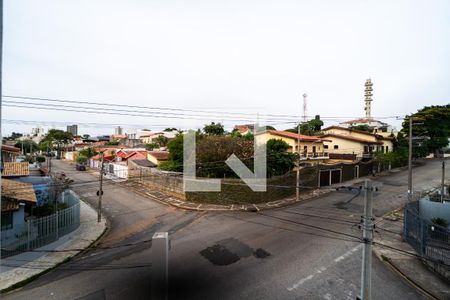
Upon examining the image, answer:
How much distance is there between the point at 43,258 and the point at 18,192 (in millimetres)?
3718

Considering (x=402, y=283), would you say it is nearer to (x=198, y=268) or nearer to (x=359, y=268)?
(x=359, y=268)

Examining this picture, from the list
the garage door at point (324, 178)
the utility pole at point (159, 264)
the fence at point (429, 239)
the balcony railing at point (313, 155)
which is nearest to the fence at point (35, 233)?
the utility pole at point (159, 264)

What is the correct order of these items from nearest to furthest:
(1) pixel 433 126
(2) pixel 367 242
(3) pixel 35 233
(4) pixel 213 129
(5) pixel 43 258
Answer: (2) pixel 367 242, (5) pixel 43 258, (3) pixel 35 233, (1) pixel 433 126, (4) pixel 213 129

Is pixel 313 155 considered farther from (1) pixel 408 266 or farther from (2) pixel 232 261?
(2) pixel 232 261

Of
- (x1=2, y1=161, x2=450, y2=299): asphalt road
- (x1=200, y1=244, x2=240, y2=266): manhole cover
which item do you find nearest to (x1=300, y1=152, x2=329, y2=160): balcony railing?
(x1=2, y1=161, x2=450, y2=299): asphalt road

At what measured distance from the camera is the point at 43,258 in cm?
1059

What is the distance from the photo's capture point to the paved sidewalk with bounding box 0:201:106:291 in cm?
921

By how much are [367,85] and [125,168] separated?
219 ft

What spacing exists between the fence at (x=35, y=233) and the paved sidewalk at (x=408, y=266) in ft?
52.9

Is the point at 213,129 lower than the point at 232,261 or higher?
higher

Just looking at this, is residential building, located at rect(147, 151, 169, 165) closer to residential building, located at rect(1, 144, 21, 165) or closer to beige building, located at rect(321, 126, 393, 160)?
residential building, located at rect(1, 144, 21, 165)

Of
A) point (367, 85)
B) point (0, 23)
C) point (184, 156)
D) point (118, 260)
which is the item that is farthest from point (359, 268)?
point (367, 85)

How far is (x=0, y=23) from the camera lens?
407 centimetres

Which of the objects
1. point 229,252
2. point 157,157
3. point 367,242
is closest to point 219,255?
point 229,252
